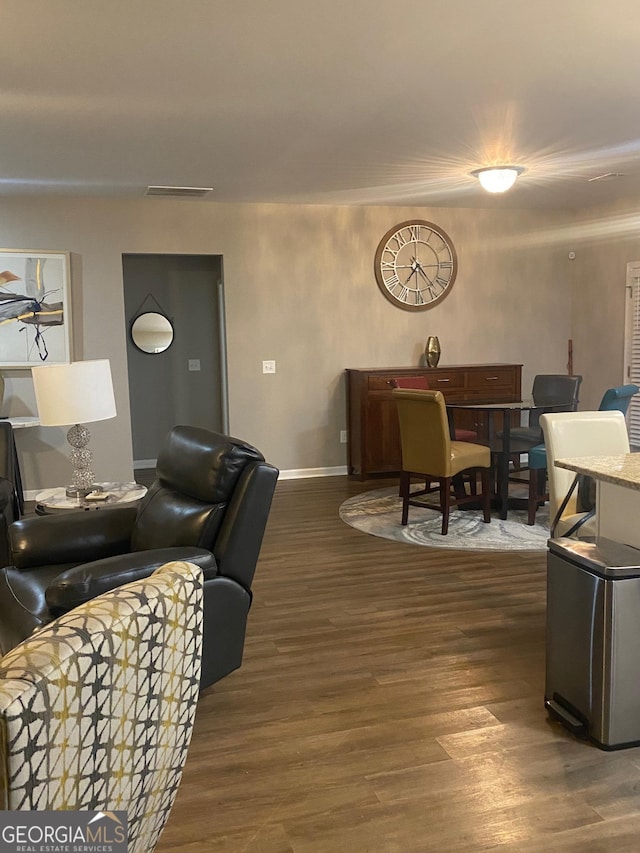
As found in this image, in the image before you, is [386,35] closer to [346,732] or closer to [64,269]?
[346,732]

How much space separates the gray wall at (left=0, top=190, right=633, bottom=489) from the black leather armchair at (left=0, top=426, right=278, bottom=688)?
11.5 ft

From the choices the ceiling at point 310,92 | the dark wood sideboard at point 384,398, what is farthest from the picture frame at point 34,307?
the dark wood sideboard at point 384,398

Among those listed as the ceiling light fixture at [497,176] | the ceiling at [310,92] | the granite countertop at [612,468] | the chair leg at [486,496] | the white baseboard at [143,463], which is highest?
the ceiling at [310,92]

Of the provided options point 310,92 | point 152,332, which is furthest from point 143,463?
point 310,92

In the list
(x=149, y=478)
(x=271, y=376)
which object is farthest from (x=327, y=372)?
(x=149, y=478)

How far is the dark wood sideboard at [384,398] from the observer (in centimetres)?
674

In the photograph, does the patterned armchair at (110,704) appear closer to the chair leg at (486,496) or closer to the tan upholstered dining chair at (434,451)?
the tan upholstered dining chair at (434,451)

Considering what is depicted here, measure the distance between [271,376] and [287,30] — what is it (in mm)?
4202

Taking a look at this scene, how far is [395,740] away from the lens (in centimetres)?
249

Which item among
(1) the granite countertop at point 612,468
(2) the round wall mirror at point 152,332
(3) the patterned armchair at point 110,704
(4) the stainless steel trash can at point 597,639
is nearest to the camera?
(3) the patterned armchair at point 110,704

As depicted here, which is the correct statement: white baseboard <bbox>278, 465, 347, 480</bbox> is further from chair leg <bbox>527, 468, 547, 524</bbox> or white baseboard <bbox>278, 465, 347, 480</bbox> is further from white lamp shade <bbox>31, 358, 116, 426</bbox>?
white lamp shade <bbox>31, 358, 116, 426</bbox>

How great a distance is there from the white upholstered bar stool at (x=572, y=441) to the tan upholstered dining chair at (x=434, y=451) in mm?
1392

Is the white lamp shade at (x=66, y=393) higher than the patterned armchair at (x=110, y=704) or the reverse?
higher

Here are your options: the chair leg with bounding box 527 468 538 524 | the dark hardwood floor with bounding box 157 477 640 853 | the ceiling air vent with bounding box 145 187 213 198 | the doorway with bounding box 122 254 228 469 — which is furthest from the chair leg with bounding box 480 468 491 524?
the doorway with bounding box 122 254 228 469
